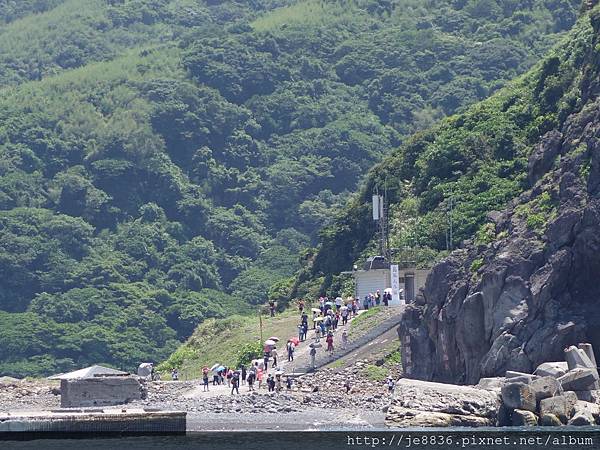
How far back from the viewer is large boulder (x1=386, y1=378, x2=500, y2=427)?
3366 inches

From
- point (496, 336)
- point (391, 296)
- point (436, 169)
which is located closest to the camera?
point (496, 336)

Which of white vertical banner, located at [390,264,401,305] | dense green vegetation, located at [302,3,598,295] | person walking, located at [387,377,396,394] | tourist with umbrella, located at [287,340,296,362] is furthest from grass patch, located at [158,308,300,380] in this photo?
person walking, located at [387,377,396,394]

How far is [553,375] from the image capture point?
87000mm

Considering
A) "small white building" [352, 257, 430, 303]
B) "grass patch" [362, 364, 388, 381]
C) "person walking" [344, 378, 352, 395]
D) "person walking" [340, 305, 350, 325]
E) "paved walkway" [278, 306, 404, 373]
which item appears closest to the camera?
"person walking" [344, 378, 352, 395]

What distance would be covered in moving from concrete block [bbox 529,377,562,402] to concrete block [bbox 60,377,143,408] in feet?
66.9

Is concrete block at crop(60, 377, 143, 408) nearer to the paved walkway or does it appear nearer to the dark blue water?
the paved walkway

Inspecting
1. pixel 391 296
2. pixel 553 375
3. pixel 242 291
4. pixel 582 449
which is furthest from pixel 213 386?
pixel 242 291

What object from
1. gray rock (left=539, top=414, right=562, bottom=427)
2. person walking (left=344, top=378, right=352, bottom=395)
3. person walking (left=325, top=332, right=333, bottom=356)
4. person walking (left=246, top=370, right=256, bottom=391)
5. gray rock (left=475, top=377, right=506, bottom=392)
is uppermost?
person walking (left=325, top=332, right=333, bottom=356)

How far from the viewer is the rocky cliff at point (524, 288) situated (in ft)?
300

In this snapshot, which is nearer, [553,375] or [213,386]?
[553,375]

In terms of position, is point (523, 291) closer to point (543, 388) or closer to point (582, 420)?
point (543, 388)

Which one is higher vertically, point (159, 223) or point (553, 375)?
point (159, 223)

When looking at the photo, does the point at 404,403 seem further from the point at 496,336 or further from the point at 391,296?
the point at 391,296

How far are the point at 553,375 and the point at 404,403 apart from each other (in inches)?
222
